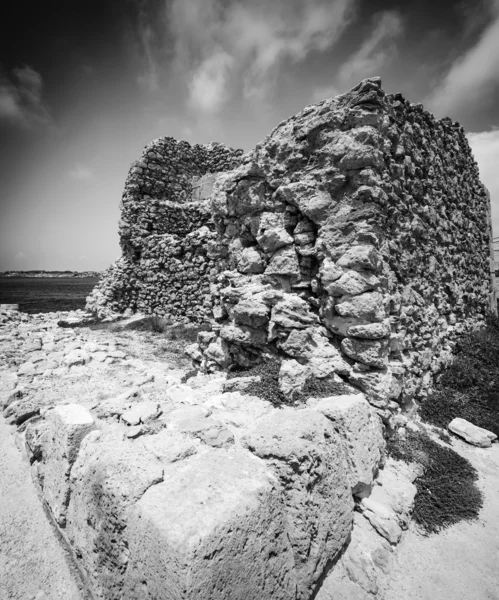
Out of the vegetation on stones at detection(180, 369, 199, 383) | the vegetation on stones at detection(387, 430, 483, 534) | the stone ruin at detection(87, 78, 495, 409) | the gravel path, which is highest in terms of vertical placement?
Result: the stone ruin at detection(87, 78, 495, 409)

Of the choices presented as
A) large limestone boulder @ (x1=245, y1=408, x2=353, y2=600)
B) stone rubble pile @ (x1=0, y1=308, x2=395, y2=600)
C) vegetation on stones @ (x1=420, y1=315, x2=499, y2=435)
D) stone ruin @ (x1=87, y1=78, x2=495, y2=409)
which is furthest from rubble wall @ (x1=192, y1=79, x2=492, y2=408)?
large limestone boulder @ (x1=245, y1=408, x2=353, y2=600)

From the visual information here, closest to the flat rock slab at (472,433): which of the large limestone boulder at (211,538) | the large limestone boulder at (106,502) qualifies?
the large limestone boulder at (211,538)

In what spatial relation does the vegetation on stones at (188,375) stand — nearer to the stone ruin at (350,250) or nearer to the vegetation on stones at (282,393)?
the stone ruin at (350,250)

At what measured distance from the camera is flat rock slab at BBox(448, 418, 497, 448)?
4.08m

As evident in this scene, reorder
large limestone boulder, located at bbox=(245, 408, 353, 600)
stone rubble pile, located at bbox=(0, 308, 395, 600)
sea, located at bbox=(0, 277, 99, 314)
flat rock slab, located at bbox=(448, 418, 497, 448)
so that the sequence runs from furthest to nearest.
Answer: sea, located at bbox=(0, 277, 99, 314) → flat rock slab, located at bbox=(448, 418, 497, 448) → large limestone boulder, located at bbox=(245, 408, 353, 600) → stone rubble pile, located at bbox=(0, 308, 395, 600)

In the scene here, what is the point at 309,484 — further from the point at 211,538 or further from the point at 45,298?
the point at 45,298

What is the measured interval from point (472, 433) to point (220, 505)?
4.46m

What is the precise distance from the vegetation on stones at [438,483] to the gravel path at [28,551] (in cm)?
342

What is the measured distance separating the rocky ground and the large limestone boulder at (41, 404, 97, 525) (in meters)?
0.02

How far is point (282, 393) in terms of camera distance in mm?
3816

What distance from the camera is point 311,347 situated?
4.13 m

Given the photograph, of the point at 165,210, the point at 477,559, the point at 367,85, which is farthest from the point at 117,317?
the point at 477,559

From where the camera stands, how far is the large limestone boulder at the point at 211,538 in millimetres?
1531

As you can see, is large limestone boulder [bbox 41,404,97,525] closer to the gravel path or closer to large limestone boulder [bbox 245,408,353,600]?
the gravel path
